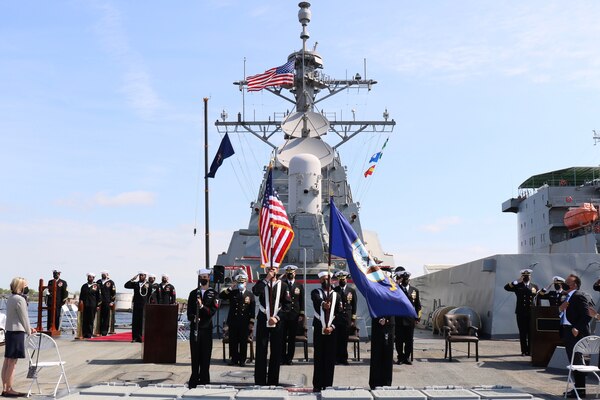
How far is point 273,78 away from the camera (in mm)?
20328

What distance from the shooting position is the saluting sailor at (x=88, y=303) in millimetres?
14062

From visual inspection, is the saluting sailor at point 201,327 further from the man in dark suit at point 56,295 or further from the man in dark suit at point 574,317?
the man in dark suit at point 56,295

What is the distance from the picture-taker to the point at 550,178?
1645 inches

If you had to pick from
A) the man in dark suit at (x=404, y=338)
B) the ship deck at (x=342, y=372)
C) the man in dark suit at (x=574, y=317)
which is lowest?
the ship deck at (x=342, y=372)

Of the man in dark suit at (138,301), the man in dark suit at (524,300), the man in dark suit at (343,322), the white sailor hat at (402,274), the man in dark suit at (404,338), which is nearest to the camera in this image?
the man in dark suit at (343,322)

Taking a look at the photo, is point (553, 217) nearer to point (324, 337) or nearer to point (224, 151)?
point (224, 151)

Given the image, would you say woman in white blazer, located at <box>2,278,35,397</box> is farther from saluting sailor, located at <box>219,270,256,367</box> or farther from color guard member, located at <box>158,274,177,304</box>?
color guard member, located at <box>158,274,177,304</box>

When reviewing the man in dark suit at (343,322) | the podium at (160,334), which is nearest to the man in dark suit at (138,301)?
the podium at (160,334)

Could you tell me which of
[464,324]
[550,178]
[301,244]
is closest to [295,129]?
[301,244]

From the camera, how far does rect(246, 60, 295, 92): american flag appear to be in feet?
66.4

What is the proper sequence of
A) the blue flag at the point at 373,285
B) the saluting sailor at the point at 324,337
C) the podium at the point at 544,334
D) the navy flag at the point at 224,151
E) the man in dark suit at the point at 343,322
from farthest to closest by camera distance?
the navy flag at the point at 224,151, the podium at the point at 544,334, the man in dark suit at the point at 343,322, the saluting sailor at the point at 324,337, the blue flag at the point at 373,285

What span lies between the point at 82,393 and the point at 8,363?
2.57 meters

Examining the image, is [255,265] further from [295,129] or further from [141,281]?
[295,129]

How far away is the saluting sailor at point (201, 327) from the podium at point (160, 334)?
180 centimetres
